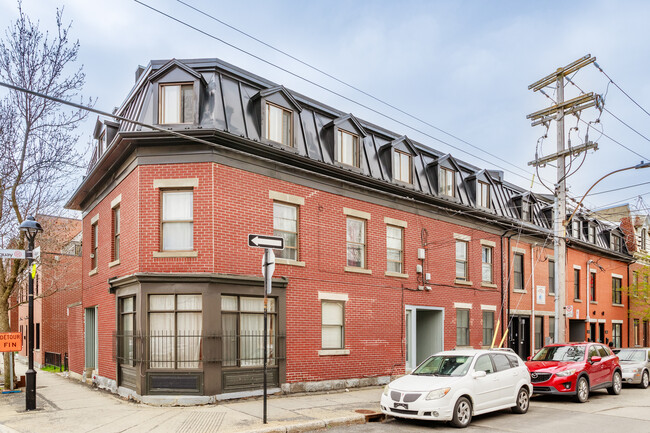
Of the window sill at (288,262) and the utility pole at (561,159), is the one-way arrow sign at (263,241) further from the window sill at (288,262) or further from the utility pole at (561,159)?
the utility pole at (561,159)

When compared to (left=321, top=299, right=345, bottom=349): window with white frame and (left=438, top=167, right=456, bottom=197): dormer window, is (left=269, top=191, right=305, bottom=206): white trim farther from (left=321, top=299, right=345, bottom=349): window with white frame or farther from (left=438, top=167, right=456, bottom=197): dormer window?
(left=438, top=167, right=456, bottom=197): dormer window

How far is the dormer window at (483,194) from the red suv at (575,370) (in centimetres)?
865

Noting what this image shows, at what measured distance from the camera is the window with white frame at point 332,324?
667 inches

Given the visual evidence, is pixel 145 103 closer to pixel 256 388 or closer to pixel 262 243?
pixel 262 243

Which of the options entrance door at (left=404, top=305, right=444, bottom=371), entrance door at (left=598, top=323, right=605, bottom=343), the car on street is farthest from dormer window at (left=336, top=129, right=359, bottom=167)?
entrance door at (left=598, top=323, right=605, bottom=343)

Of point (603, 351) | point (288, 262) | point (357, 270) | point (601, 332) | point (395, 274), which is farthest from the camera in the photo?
point (601, 332)

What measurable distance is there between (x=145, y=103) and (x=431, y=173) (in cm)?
1177

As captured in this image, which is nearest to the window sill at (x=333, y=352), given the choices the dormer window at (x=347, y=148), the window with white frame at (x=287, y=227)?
the window with white frame at (x=287, y=227)

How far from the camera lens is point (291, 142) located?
16.5 m

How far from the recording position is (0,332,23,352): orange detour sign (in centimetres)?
1512

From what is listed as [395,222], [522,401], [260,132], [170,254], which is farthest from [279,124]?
[522,401]

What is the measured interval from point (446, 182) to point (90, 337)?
15.0m

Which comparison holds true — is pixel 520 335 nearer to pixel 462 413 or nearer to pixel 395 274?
pixel 395 274

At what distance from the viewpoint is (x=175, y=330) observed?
13797 mm
